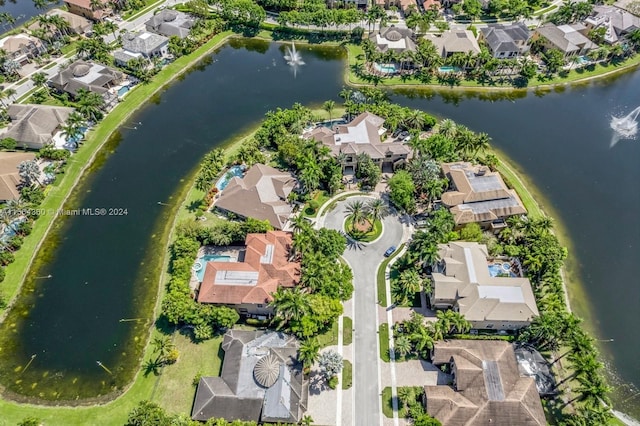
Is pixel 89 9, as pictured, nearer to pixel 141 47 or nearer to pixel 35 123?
pixel 141 47

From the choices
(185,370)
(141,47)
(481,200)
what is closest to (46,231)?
(185,370)

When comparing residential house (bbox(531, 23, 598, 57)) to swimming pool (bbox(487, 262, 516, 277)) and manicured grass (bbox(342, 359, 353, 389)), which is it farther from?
manicured grass (bbox(342, 359, 353, 389))

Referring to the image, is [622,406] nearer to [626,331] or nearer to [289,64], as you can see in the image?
[626,331]

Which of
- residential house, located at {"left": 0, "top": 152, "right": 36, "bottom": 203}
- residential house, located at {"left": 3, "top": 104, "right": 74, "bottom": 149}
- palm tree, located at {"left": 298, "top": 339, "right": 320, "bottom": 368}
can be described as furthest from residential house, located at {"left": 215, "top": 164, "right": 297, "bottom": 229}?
residential house, located at {"left": 3, "top": 104, "right": 74, "bottom": 149}

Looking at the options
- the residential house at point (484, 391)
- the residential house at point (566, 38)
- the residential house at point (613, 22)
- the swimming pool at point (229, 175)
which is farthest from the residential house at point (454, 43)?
the residential house at point (484, 391)

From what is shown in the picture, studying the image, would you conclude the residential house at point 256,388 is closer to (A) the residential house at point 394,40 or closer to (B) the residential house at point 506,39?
(A) the residential house at point 394,40

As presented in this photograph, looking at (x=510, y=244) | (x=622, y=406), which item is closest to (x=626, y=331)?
(x=622, y=406)

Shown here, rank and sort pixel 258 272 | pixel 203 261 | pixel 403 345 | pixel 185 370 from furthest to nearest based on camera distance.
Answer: pixel 203 261 < pixel 258 272 < pixel 185 370 < pixel 403 345
